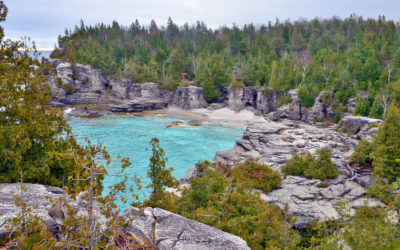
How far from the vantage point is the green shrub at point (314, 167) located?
22.4 m

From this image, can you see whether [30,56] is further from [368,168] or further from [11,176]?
[368,168]

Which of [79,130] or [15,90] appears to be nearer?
[15,90]

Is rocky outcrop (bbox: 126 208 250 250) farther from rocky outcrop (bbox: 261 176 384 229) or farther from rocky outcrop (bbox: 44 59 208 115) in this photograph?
rocky outcrop (bbox: 44 59 208 115)

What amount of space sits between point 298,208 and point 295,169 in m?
6.85

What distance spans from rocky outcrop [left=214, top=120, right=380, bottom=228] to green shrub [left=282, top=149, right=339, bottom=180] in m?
0.78

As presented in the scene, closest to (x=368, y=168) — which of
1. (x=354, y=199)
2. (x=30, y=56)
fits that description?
(x=354, y=199)

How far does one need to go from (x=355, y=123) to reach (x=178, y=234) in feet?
147

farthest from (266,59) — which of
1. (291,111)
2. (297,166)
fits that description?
(297,166)

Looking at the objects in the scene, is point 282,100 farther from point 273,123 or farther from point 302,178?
point 302,178

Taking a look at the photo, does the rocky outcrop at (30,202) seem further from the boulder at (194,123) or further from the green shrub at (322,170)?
the boulder at (194,123)

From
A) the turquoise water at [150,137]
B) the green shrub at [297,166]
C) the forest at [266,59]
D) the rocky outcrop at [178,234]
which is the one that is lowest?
the turquoise water at [150,137]

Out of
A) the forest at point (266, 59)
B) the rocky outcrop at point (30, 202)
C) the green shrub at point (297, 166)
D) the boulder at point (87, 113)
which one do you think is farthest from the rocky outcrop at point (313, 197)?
the boulder at point (87, 113)

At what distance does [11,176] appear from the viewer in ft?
32.5

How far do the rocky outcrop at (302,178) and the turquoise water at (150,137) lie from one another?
618 cm
